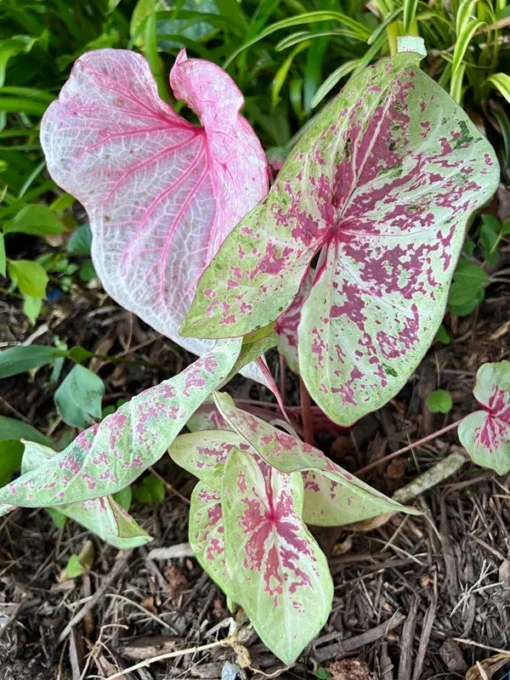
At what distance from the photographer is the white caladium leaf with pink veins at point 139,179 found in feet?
2.48

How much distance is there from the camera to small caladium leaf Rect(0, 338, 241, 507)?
0.58 metres

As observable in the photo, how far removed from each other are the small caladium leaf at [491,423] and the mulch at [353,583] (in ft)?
0.54

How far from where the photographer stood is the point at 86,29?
1.18 metres

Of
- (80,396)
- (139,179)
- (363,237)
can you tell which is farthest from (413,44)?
(80,396)

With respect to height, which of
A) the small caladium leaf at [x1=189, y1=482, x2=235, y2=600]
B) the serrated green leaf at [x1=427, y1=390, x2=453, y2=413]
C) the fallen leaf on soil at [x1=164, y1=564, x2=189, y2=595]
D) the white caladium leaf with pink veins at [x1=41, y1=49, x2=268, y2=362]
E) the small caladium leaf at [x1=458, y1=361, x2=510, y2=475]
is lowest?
the fallen leaf on soil at [x1=164, y1=564, x2=189, y2=595]

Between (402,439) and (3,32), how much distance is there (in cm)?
107

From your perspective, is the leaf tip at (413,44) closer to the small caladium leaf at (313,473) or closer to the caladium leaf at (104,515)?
the small caladium leaf at (313,473)

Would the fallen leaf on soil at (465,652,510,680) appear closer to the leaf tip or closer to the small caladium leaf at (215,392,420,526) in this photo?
the small caladium leaf at (215,392,420,526)

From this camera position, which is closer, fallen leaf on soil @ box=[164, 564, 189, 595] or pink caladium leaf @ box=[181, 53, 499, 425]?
pink caladium leaf @ box=[181, 53, 499, 425]

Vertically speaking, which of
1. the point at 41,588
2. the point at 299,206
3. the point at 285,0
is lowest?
the point at 41,588

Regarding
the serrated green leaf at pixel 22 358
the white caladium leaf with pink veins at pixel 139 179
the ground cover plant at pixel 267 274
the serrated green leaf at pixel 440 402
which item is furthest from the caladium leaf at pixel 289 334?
the serrated green leaf at pixel 22 358

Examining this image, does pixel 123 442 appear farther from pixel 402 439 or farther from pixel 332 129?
pixel 402 439

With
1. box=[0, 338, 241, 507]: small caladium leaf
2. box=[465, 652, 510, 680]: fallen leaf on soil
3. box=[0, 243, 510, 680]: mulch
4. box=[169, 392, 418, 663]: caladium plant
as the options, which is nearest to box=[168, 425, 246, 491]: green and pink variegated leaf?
box=[169, 392, 418, 663]: caladium plant

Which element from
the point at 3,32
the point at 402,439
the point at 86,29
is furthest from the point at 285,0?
the point at 402,439
